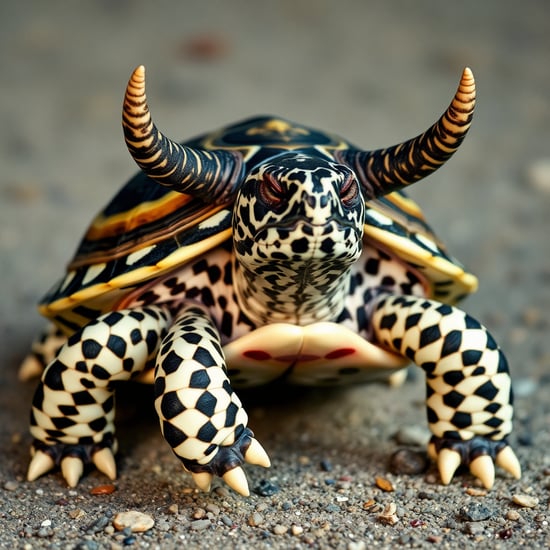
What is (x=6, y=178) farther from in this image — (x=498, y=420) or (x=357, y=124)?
(x=498, y=420)

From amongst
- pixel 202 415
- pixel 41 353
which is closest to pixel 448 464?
pixel 202 415

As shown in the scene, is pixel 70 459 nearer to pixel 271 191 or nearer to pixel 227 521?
pixel 227 521

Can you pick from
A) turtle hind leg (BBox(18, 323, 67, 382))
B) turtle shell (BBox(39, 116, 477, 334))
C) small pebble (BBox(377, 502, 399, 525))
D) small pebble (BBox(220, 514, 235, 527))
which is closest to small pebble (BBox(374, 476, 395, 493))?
small pebble (BBox(377, 502, 399, 525))

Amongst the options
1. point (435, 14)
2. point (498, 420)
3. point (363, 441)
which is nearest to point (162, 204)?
point (363, 441)

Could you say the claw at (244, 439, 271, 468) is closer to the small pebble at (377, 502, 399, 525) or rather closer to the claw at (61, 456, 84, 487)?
the small pebble at (377, 502, 399, 525)

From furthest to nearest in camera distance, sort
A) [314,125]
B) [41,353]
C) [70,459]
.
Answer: [314,125] < [41,353] < [70,459]

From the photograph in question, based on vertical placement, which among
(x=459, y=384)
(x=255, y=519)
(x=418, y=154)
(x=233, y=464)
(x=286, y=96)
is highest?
(x=286, y=96)
